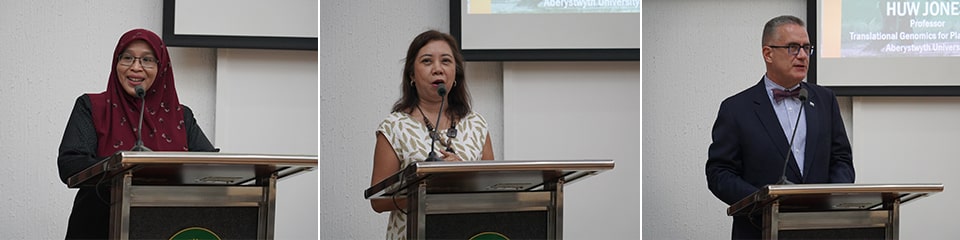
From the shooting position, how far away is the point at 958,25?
3.83 metres

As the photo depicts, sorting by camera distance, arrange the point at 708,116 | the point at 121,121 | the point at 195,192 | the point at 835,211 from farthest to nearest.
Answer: the point at 708,116 < the point at 121,121 < the point at 835,211 < the point at 195,192

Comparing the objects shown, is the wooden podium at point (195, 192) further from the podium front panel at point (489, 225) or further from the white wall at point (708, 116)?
the white wall at point (708, 116)

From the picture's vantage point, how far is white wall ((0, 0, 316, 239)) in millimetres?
3670

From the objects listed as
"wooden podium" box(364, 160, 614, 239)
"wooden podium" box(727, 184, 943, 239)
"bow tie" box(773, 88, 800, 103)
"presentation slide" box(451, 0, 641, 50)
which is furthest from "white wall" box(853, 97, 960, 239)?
"wooden podium" box(364, 160, 614, 239)

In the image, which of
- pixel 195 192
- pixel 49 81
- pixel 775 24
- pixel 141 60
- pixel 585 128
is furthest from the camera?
pixel 585 128

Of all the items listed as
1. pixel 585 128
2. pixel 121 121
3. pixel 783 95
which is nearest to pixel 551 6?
pixel 585 128

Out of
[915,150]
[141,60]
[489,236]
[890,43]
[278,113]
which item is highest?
[890,43]

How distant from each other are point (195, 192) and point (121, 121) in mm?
594

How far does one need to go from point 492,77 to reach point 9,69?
160cm

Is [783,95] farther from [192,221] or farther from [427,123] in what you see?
[192,221]

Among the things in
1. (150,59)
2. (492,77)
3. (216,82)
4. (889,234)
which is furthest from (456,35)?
(889,234)

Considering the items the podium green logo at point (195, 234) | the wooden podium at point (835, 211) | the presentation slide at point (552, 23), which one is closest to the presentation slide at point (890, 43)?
the presentation slide at point (552, 23)

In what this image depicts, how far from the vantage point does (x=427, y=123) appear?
303cm

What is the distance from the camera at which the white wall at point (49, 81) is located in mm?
3670
